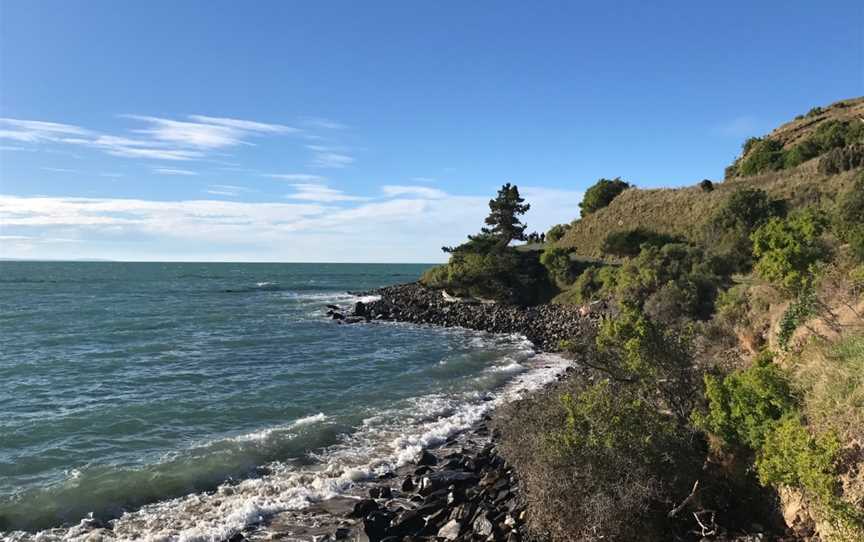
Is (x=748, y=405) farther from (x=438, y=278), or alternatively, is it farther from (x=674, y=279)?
(x=438, y=278)

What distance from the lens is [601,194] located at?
221 ft

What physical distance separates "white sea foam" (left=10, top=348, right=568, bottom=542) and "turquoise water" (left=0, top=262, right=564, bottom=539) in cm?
5

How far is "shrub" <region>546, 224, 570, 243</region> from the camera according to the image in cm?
6729

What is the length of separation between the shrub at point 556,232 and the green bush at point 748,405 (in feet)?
189

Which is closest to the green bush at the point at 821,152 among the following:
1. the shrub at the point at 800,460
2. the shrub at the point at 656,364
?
the shrub at the point at 656,364

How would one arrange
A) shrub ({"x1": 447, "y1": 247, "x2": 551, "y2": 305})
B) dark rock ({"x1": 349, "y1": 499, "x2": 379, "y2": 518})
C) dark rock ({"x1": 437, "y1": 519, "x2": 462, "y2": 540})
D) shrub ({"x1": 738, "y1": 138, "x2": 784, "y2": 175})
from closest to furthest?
1. dark rock ({"x1": 437, "y1": 519, "x2": 462, "y2": 540})
2. dark rock ({"x1": 349, "y1": 499, "x2": 379, "y2": 518})
3. shrub ({"x1": 447, "y1": 247, "x2": 551, "y2": 305})
4. shrub ({"x1": 738, "y1": 138, "x2": 784, "y2": 175})

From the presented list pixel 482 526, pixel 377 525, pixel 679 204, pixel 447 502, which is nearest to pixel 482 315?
pixel 679 204

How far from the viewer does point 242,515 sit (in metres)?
12.5

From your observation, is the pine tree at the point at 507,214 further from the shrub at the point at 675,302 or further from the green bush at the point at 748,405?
the green bush at the point at 748,405

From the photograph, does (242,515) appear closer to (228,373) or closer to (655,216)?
(228,373)

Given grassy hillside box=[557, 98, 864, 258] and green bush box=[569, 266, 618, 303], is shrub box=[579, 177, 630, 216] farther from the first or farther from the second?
green bush box=[569, 266, 618, 303]

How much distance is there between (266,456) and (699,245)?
129 ft

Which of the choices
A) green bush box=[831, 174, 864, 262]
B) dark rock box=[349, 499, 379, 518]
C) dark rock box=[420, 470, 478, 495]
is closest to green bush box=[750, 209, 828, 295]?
green bush box=[831, 174, 864, 262]

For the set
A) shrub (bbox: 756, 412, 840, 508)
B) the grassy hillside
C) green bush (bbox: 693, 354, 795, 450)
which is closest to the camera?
shrub (bbox: 756, 412, 840, 508)
